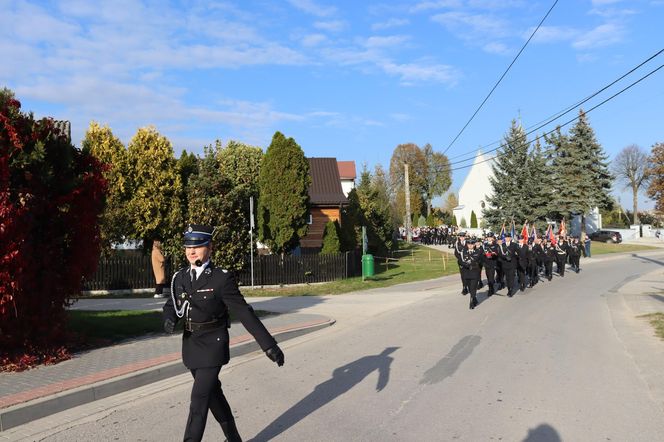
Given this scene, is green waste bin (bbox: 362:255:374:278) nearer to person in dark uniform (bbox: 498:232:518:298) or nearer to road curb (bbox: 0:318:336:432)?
person in dark uniform (bbox: 498:232:518:298)

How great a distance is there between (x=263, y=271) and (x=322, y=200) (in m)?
16.2

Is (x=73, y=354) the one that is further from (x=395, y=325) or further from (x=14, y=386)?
(x=395, y=325)

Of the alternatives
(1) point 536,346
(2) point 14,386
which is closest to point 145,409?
(2) point 14,386

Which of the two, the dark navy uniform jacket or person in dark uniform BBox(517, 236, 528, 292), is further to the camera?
person in dark uniform BBox(517, 236, 528, 292)

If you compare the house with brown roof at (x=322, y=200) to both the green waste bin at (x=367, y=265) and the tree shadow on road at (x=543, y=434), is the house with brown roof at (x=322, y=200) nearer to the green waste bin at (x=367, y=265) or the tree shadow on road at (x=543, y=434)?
the green waste bin at (x=367, y=265)

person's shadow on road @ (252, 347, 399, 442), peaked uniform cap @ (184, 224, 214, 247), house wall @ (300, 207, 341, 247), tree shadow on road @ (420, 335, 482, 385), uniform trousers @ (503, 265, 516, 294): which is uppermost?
house wall @ (300, 207, 341, 247)

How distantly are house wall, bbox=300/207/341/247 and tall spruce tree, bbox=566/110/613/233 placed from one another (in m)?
25.9

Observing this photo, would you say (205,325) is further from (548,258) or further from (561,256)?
(561,256)

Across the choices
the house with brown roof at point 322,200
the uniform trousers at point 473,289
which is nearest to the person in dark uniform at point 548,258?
the uniform trousers at point 473,289

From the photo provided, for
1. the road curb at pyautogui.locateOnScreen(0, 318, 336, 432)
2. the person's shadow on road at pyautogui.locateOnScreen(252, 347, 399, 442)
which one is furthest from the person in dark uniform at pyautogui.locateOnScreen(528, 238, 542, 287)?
the road curb at pyautogui.locateOnScreen(0, 318, 336, 432)

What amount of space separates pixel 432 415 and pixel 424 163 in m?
95.4

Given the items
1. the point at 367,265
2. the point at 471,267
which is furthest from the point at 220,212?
the point at 471,267

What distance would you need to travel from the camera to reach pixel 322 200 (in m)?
35.9

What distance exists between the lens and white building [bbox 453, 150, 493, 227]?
76125mm
